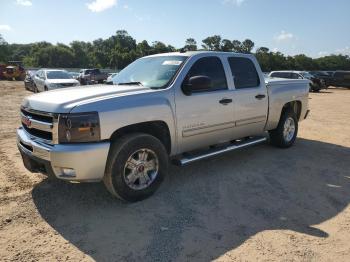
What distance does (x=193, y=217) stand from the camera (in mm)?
4176

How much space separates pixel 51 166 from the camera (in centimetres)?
402

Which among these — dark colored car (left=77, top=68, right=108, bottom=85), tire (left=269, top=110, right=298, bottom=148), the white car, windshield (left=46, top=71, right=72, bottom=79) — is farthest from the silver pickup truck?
dark colored car (left=77, top=68, right=108, bottom=85)

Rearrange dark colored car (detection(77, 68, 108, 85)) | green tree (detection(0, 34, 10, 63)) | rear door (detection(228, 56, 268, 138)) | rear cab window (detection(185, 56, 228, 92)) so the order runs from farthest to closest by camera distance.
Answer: green tree (detection(0, 34, 10, 63)), dark colored car (detection(77, 68, 108, 85)), rear door (detection(228, 56, 268, 138)), rear cab window (detection(185, 56, 228, 92))

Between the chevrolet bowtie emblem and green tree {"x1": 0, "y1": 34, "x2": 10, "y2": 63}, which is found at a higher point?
green tree {"x1": 0, "y1": 34, "x2": 10, "y2": 63}

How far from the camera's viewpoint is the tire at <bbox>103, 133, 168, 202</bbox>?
13.9 feet

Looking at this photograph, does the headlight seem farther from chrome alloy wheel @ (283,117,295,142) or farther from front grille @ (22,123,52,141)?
chrome alloy wheel @ (283,117,295,142)

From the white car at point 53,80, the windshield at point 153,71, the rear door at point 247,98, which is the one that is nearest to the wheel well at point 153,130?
the windshield at point 153,71

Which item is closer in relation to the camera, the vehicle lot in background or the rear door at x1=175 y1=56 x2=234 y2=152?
the rear door at x1=175 y1=56 x2=234 y2=152

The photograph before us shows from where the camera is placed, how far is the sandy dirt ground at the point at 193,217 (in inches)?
137

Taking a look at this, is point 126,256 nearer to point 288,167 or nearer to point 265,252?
point 265,252

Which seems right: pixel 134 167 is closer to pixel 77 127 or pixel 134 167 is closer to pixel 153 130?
pixel 153 130

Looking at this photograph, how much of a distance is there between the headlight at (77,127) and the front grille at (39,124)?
16 centimetres

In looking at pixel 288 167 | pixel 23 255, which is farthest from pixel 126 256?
pixel 288 167

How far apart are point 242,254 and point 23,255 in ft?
6.79
